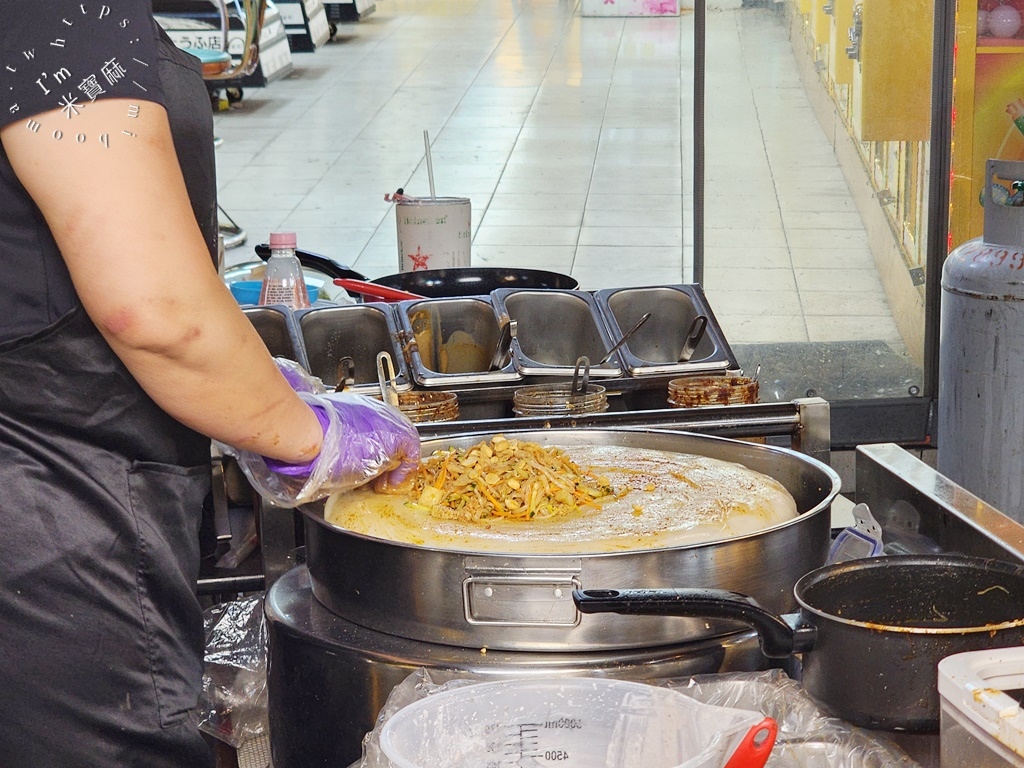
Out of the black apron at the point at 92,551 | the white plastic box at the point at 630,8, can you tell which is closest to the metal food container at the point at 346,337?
the black apron at the point at 92,551

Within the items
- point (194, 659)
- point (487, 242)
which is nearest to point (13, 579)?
point (194, 659)

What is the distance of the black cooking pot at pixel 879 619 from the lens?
964 millimetres

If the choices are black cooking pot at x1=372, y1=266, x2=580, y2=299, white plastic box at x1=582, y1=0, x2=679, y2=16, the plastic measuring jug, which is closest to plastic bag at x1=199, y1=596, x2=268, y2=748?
the plastic measuring jug

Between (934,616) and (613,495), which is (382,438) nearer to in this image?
(613,495)

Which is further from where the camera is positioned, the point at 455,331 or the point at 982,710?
the point at 455,331

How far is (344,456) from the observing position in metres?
1.37

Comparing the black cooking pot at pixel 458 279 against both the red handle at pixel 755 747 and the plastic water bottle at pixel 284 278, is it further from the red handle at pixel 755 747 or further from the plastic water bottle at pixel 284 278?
the red handle at pixel 755 747

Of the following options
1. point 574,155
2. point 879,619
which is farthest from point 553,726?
point 574,155

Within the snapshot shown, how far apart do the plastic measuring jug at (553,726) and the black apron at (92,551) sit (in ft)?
1.47

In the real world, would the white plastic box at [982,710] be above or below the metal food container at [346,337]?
above

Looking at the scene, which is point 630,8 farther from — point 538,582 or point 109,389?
point 538,582

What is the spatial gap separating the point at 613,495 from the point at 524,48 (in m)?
10.8

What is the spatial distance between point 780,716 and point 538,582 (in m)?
0.25

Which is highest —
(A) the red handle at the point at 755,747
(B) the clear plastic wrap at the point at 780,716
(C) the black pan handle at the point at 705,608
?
(C) the black pan handle at the point at 705,608
